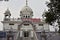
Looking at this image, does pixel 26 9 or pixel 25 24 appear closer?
pixel 25 24

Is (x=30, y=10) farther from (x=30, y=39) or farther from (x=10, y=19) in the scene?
(x=30, y=39)

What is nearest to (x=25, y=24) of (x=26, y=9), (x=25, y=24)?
(x=25, y=24)

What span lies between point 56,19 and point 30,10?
29.9 meters

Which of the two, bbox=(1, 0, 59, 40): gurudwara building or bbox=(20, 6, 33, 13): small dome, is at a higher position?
bbox=(20, 6, 33, 13): small dome

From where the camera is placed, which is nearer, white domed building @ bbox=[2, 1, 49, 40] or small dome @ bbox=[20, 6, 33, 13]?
white domed building @ bbox=[2, 1, 49, 40]

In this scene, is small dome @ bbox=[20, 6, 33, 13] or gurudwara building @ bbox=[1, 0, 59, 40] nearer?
gurudwara building @ bbox=[1, 0, 59, 40]

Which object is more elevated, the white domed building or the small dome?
the small dome

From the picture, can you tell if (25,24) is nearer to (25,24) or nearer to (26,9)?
(25,24)

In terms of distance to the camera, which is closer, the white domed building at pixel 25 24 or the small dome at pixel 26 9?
the white domed building at pixel 25 24

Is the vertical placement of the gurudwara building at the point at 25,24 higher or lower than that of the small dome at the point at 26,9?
lower

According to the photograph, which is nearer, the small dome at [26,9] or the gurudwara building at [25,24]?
the gurudwara building at [25,24]

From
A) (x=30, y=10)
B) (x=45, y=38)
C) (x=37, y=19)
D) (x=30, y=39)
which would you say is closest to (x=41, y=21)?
(x=37, y=19)

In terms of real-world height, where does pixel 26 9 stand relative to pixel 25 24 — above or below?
above

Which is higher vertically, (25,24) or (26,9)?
(26,9)
